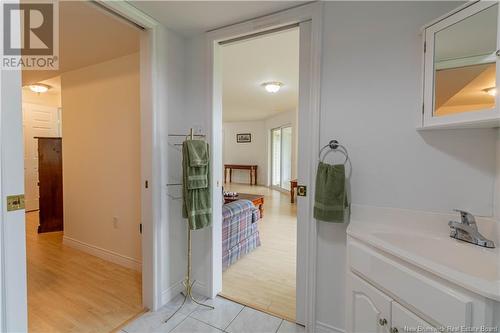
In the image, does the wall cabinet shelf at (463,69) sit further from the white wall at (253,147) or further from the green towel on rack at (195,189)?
the white wall at (253,147)

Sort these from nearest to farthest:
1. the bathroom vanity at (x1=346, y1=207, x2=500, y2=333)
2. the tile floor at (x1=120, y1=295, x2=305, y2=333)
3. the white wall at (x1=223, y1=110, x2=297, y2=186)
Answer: the bathroom vanity at (x1=346, y1=207, x2=500, y2=333), the tile floor at (x1=120, y1=295, x2=305, y2=333), the white wall at (x1=223, y1=110, x2=297, y2=186)

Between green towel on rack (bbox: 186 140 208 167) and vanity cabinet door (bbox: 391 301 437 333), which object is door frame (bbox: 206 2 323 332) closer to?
vanity cabinet door (bbox: 391 301 437 333)

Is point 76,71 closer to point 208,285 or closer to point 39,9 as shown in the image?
point 39,9

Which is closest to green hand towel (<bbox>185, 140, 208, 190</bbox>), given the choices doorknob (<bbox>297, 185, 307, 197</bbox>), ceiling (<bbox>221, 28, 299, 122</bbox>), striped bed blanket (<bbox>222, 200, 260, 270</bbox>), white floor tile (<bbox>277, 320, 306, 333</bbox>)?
doorknob (<bbox>297, 185, 307, 197</bbox>)

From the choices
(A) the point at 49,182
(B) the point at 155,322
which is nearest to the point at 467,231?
(B) the point at 155,322

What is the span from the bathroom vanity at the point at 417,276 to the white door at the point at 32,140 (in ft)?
19.9

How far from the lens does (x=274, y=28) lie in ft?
5.83

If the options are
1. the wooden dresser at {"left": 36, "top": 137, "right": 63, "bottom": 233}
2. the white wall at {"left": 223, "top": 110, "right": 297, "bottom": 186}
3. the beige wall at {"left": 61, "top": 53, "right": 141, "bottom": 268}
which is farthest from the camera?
the white wall at {"left": 223, "top": 110, "right": 297, "bottom": 186}

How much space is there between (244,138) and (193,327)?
7.63 m

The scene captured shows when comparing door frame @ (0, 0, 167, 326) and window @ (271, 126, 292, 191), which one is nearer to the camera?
door frame @ (0, 0, 167, 326)

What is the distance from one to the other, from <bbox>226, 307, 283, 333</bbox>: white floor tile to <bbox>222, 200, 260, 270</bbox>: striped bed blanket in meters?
0.82

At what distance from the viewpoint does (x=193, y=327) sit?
69.0 inches

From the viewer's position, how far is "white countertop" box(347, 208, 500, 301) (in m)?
0.87

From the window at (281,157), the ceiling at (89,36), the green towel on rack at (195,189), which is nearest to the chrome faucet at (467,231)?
the green towel on rack at (195,189)
